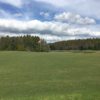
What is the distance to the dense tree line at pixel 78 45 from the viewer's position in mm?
129800

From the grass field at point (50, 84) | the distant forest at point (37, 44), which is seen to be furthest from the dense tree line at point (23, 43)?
the grass field at point (50, 84)

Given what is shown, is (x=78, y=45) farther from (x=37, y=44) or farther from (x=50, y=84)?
(x=50, y=84)

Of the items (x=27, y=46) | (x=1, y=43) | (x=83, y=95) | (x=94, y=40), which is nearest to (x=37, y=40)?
(x=27, y=46)

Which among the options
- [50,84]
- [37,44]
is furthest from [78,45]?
[50,84]

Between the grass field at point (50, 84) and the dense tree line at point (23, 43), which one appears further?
the dense tree line at point (23, 43)

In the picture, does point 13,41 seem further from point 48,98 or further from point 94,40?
point 48,98

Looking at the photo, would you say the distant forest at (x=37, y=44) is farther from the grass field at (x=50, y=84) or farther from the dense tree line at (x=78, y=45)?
the grass field at (x=50, y=84)

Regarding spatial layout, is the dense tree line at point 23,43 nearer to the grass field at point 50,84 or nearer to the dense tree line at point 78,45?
the dense tree line at point 78,45

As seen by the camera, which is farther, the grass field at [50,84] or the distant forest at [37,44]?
the distant forest at [37,44]

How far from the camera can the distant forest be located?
12744 cm

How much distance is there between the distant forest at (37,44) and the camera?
12744 cm

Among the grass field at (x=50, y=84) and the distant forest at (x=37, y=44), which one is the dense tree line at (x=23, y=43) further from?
the grass field at (x=50, y=84)

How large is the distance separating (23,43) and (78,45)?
77.8ft

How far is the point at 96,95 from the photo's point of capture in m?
12.9
